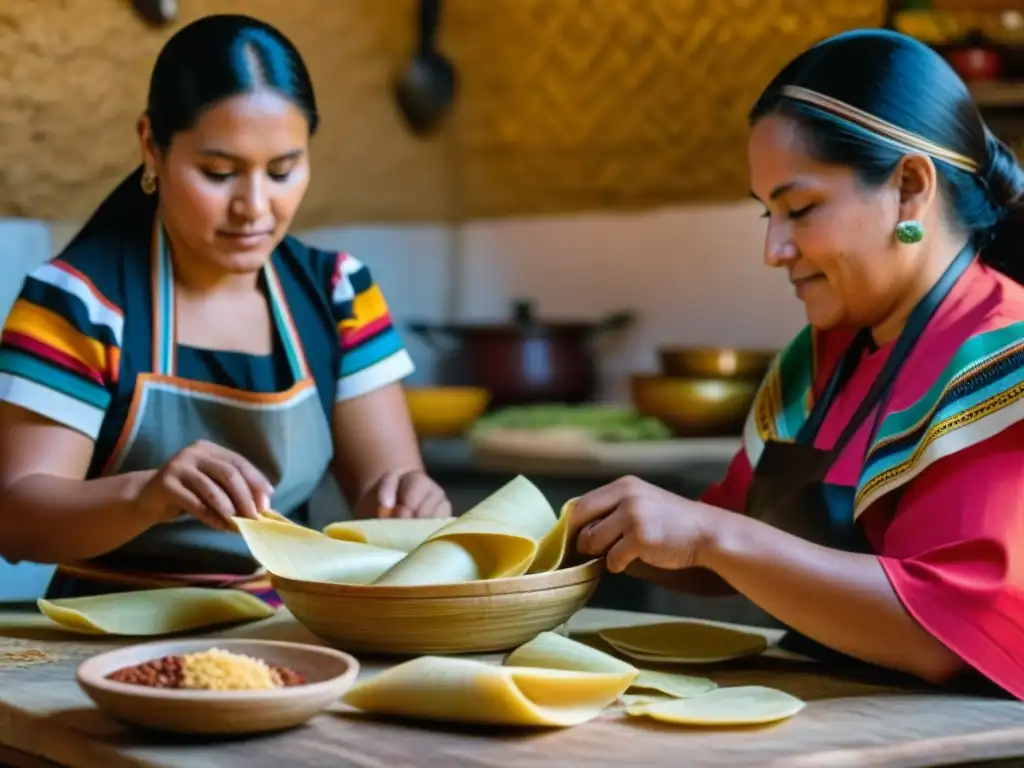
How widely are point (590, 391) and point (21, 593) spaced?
6.23 ft

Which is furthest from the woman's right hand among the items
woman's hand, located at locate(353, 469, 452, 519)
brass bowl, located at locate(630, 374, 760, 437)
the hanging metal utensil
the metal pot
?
the hanging metal utensil

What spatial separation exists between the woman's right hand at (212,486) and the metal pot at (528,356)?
2044 millimetres

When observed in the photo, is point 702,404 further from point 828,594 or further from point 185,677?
point 185,677

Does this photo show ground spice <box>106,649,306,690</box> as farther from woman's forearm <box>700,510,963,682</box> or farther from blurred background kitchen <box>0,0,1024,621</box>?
blurred background kitchen <box>0,0,1024,621</box>

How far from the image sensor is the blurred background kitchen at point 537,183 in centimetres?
296

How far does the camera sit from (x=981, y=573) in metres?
1.36

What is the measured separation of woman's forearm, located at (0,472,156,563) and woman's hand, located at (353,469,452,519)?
305 mm

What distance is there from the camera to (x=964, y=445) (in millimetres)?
1400

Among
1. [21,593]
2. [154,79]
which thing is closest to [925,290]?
[154,79]

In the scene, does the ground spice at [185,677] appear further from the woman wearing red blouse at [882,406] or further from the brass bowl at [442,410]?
the brass bowl at [442,410]

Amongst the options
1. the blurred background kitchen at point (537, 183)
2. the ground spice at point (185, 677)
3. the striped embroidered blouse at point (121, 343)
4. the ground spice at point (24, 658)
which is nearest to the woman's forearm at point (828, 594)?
the ground spice at point (185, 677)

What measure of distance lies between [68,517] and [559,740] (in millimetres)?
784

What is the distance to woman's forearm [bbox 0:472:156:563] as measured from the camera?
168 centimetres

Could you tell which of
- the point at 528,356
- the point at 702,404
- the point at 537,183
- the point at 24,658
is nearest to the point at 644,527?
the point at 24,658
